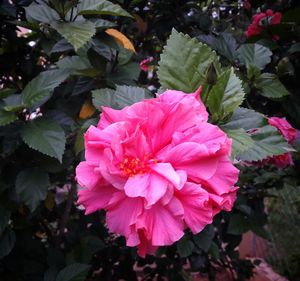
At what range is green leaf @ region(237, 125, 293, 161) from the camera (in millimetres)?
821

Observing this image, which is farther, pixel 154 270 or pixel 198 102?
pixel 154 270

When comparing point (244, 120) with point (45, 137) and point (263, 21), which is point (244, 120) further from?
point (263, 21)

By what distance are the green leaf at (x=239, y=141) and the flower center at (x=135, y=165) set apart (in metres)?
0.16

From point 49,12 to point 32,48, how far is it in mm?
707

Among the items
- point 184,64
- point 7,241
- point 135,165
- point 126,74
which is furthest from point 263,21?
point 7,241

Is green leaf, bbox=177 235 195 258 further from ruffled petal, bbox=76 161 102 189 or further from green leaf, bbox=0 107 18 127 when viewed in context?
ruffled petal, bbox=76 161 102 189

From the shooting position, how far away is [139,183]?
2.10 ft

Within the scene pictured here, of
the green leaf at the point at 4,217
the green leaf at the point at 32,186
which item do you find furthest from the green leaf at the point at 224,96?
the green leaf at the point at 4,217

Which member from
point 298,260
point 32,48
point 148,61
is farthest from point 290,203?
point 32,48

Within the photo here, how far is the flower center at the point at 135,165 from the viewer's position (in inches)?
25.9

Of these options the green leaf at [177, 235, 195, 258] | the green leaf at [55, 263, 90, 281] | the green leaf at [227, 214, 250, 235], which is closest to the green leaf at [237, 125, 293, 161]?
the green leaf at [55, 263, 90, 281]

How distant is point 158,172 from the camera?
64 centimetres

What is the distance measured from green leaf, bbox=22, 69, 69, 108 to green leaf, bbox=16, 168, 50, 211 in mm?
214

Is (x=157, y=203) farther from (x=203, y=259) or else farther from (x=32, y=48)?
(x=203, y=259)
